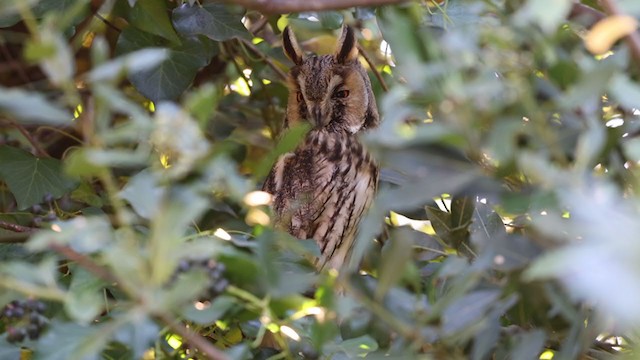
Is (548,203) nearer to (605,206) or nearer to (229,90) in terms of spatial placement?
(605,206)

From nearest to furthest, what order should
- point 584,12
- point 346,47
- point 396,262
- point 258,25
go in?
point 396,262 → point 584,12 → point 258,25 → point 346,47

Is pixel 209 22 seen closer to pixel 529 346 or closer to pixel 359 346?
pixel 359 346

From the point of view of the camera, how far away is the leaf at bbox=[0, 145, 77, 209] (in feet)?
5.37

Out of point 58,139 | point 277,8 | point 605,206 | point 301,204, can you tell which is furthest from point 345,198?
point 605,206

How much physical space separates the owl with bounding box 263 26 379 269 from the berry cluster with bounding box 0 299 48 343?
1.03 m

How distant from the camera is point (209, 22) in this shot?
1.72 m

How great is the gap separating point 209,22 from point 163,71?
120 millimetres

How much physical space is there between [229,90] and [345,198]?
35cm

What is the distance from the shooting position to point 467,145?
2.64 ft

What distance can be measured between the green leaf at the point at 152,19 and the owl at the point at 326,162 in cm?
44

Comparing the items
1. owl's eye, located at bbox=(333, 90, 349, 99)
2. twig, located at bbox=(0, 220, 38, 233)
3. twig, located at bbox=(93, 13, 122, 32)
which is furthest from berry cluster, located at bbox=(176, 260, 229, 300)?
owl's eye, located at bbox=(333, 90, 349, 99)

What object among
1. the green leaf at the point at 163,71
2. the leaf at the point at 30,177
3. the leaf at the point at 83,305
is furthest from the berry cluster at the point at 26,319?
the green leaf at the point at 163,71

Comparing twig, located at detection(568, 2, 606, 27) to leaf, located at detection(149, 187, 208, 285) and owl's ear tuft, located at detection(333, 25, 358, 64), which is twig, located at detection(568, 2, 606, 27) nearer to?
leaf, located at detection(149, 187, 208, 285)

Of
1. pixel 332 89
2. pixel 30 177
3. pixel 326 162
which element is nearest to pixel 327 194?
pixel 326 162
